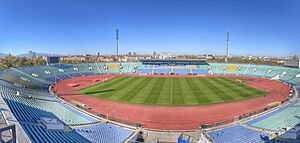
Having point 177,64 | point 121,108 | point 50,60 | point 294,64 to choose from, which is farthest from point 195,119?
point 50,60

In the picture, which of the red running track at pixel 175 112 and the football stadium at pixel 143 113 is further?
the red running track at pixel 175 112

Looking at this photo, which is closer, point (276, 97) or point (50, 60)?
point (276, 97)

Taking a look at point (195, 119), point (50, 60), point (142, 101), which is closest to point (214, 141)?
point (195, 119)

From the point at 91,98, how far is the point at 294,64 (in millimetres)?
59066

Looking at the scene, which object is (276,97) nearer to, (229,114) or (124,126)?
(229,114)

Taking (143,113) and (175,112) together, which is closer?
(143,113)

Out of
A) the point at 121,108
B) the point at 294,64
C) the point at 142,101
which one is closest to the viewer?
the point at 121,108

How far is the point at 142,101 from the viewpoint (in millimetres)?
26625

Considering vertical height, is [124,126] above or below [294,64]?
below

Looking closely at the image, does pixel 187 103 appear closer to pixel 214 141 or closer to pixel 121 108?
pixel 121 108

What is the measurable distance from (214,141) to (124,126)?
8416 mm

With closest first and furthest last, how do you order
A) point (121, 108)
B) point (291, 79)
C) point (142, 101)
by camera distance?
1. point (121, 108)
2. point (142, 101)
3. point (291, 79)

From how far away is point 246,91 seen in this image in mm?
32438

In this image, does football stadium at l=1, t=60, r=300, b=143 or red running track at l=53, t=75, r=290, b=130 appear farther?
red running track at l=53, t=75, r=290, b=130
